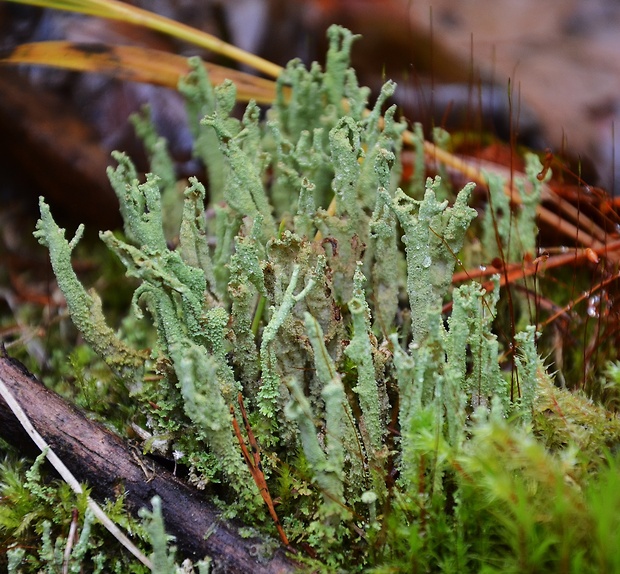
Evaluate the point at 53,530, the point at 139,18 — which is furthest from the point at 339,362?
the point at 139,18

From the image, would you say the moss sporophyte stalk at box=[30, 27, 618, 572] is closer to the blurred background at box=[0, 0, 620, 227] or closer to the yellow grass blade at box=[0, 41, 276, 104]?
the yellow grass blade at box=[0, 41, 276, 104]

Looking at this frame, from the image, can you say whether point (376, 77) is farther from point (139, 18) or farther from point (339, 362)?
point (339, 362)

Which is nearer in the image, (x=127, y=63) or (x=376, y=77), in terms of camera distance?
(x=127, y=63)

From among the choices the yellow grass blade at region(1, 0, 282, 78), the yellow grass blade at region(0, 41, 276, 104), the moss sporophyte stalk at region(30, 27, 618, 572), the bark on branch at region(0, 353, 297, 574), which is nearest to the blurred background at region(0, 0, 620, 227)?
the yellow grass blade at region(0, 41, 276, 104)

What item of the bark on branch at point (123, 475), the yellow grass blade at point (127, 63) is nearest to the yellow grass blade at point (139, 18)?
the yellow grass blade at point (127, 63)

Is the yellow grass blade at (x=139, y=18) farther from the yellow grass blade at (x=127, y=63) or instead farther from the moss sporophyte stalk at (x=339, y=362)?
the moss sporophyte stalk at (x=339, y=362)

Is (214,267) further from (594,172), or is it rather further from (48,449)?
(594,172)
